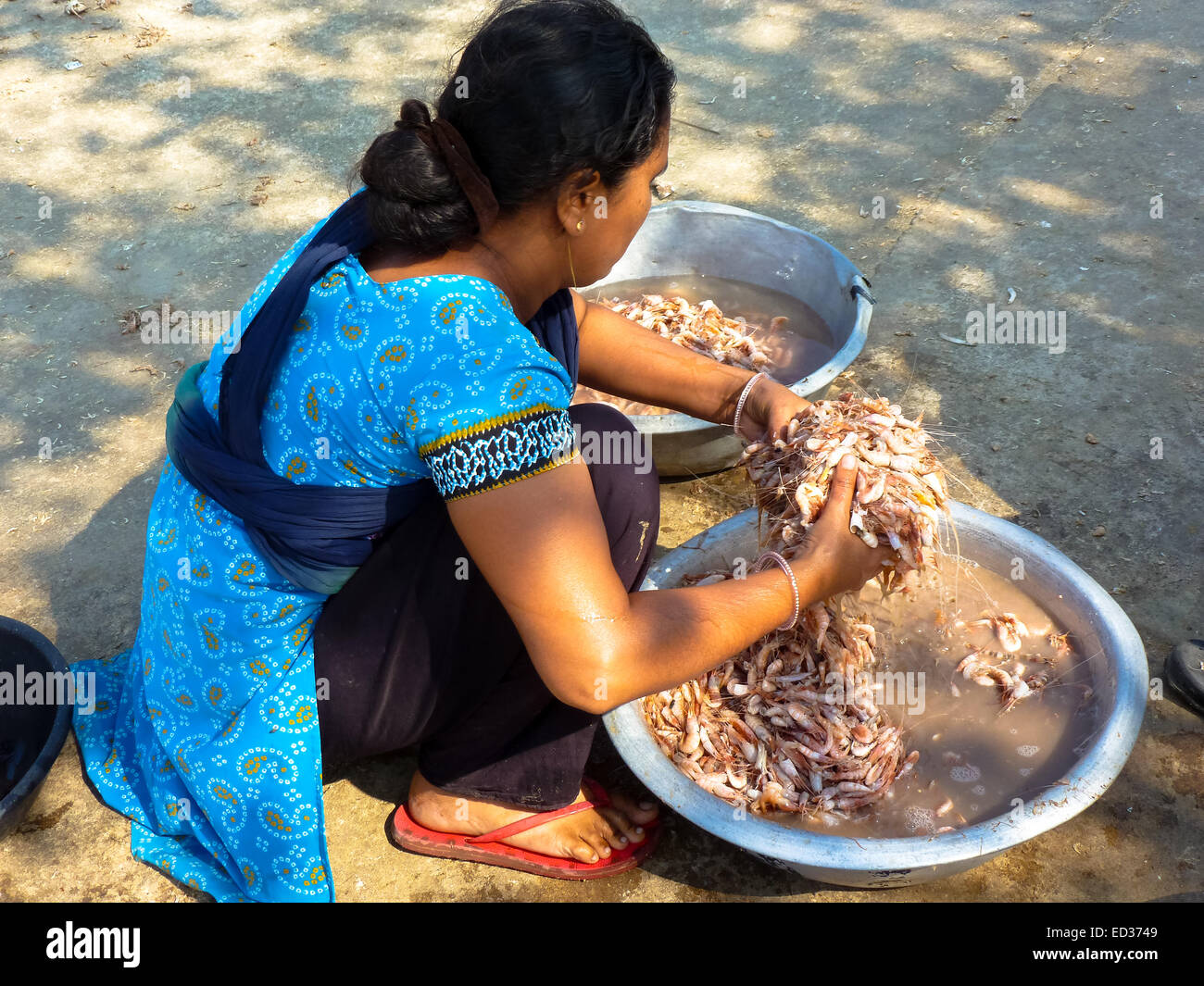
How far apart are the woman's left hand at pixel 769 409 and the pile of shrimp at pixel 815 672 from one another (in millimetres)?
45

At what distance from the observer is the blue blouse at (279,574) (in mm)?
1720

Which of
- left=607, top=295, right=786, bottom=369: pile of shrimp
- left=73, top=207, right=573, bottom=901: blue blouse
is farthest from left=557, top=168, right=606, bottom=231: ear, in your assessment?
left=607, top=295, right=786, bottom=369: pile of shrimp

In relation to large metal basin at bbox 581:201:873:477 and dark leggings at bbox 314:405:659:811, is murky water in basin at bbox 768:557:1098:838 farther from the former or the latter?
large metal basin at bbox 581:201:873:477

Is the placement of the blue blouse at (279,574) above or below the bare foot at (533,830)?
above

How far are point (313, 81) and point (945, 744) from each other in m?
5.05

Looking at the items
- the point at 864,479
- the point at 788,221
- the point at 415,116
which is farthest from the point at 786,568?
the point at 788,221

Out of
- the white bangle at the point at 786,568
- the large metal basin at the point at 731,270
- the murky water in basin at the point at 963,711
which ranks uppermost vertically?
the white bangle at the point at 786,568

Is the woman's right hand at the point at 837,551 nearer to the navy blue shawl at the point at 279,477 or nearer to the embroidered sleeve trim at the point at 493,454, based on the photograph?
the embroidered sleeve trim at the point at 493,454

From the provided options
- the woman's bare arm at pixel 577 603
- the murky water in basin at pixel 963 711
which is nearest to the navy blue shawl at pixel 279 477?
the woman's bare arm at pixel 577 603

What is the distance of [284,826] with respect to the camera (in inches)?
85.4

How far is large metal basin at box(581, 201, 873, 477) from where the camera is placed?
10.1ft

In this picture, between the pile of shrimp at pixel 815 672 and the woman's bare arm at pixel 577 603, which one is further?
the pile of shrimp at pixel 815 672
